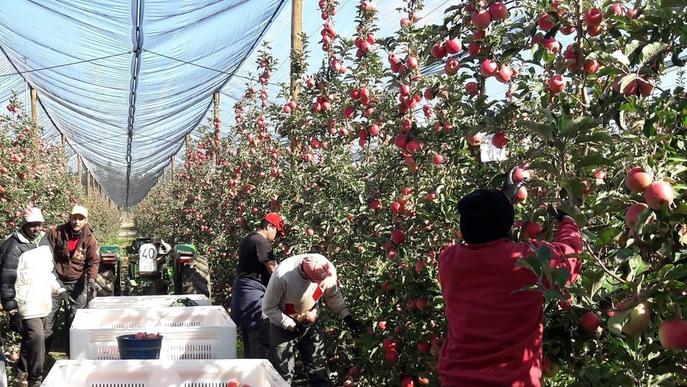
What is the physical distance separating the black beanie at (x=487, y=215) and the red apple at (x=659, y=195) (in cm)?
78

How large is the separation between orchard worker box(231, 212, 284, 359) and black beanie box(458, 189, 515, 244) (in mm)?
3006

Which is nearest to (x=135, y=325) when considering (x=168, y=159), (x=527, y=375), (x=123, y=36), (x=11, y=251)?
(x=11, y=251)

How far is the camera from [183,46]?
1099 cm

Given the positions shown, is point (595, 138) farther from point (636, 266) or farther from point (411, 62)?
point (411, 62)

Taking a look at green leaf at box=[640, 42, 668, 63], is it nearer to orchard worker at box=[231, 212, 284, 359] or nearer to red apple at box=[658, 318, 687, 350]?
red apple at box=[658, 318, 687, 350]

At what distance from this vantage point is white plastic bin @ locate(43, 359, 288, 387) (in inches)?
128

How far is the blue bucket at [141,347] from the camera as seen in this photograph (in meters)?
4.00

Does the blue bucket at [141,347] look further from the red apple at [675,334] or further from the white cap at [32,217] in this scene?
the red apple at [675,334]

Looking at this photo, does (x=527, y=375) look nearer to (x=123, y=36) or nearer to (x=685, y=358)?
(x=685, y=358)

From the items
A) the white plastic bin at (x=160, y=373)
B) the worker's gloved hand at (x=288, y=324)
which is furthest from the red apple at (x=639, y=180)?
the worker's gloved hand at (x=288, y=324)

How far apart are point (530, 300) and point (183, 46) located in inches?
364

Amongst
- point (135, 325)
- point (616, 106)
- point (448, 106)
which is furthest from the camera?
point (135, 325)

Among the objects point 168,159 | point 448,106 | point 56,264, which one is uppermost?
point 448,106

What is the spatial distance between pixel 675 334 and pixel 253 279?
13.2ft
